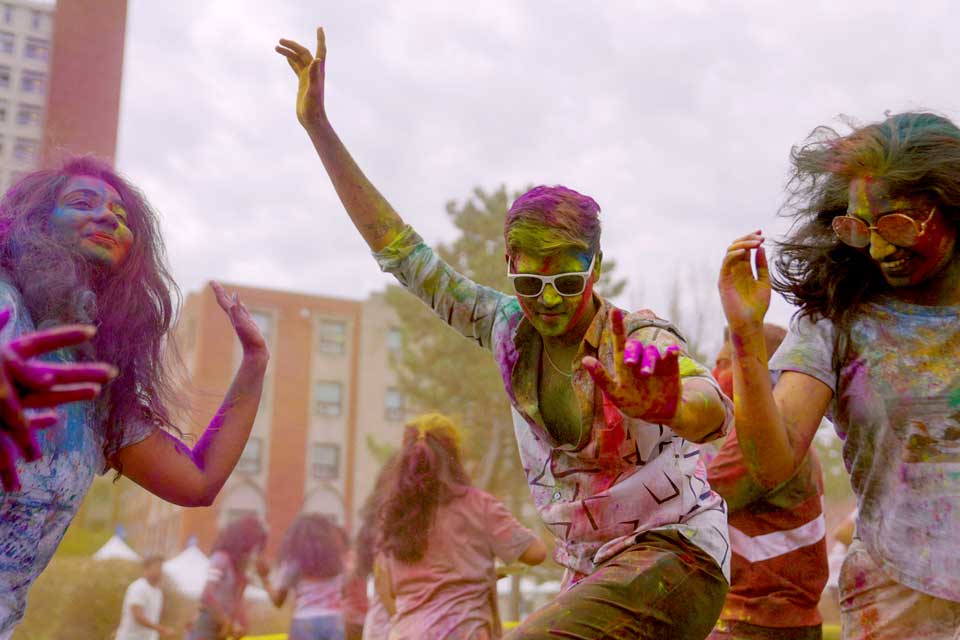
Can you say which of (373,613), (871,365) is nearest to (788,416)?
(871,365)

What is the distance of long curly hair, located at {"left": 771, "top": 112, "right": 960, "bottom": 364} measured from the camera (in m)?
2.69

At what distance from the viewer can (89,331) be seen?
5.71 feet

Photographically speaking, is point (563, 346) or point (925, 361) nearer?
point (925, 361)

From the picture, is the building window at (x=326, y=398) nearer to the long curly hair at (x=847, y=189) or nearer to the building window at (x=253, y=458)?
the building window at (x=253, y=458)

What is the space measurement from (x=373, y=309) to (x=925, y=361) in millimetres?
38696

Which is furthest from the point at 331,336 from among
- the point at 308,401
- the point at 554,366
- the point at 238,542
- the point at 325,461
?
the point at 554,366

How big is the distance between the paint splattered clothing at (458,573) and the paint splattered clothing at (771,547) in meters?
1.26

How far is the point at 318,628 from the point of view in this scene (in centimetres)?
677

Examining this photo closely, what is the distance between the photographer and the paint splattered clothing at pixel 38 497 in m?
2.32

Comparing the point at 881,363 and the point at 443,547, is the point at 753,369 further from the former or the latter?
the point at 443,547

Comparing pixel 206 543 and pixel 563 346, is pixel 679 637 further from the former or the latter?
pixel 206 543

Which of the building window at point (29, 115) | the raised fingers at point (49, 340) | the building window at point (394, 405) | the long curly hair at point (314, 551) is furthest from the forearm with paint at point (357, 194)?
the building window at point (394, 405)

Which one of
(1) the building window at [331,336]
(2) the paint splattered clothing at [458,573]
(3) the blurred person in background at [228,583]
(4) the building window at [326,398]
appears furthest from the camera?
(1) the building window at [331,336]

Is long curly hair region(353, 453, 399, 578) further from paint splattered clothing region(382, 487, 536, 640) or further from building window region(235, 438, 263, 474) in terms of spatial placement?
building window region(235, 438, 263, 474)
